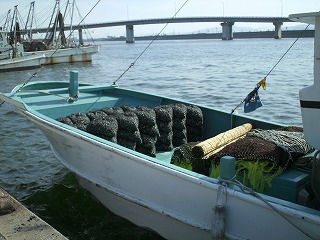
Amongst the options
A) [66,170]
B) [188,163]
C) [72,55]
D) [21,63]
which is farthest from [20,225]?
[72,55]

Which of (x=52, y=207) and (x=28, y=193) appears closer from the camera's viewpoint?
(x=52, y=207)

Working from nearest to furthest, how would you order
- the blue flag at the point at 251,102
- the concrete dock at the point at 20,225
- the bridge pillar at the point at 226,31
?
the concrete dock at the point at 20,225 < the blue flag at the point at 251,102 < the bridge pillar at the point at 226,31

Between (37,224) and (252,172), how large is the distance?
230 cm

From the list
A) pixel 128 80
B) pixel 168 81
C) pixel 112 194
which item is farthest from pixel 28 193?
pixel 128 80

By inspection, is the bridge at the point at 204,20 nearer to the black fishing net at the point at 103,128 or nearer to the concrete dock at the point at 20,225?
the black fishing net at the point at 103,128

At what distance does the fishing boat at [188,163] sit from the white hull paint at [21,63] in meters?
25.3

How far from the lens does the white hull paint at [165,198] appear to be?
3.61 meters

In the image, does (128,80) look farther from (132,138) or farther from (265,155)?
(265,155)

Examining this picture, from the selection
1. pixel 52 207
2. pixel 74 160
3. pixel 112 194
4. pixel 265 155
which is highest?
pixel 265 155

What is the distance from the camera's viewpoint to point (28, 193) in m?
7.06

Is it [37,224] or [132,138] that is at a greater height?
[132,138]

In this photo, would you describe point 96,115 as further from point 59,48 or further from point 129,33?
point 129,33

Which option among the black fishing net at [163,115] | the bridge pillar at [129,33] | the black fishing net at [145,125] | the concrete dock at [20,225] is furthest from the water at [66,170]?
the bridge pillar at [129,33]

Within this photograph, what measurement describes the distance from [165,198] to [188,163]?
646 mm
